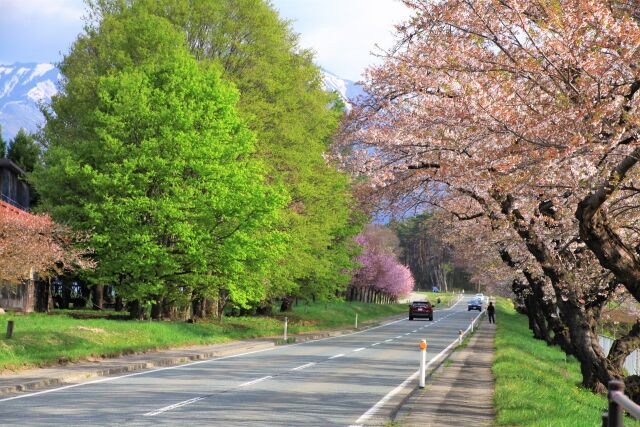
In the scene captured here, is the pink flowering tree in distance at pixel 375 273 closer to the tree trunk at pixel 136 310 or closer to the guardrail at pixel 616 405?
the tree trunk at pixel 136 310

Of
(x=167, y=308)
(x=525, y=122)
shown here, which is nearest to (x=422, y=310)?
(x=167, y=308)

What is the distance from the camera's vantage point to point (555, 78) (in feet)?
35.0

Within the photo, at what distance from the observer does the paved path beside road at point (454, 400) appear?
39.0 ft

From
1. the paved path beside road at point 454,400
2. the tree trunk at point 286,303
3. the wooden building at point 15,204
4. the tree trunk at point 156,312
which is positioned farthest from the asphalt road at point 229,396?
the tree trunk at point 286,303

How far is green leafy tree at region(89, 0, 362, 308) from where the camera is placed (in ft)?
117

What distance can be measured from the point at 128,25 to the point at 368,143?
18.7m

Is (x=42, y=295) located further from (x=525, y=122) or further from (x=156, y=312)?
(x=525, y=122)

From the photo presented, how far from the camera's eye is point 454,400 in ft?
47.3

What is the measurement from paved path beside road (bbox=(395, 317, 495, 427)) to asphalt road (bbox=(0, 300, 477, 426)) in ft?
2.45

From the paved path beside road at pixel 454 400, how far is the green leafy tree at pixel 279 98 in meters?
13.3

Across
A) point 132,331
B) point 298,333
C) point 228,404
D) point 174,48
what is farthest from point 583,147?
point 298,333

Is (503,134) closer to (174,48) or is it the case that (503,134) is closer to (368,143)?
(368,143)

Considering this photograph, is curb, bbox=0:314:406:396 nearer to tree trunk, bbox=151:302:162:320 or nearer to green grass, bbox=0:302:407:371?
green grass, bbox=0:302:407:371

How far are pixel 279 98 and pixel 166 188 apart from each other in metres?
10.5
